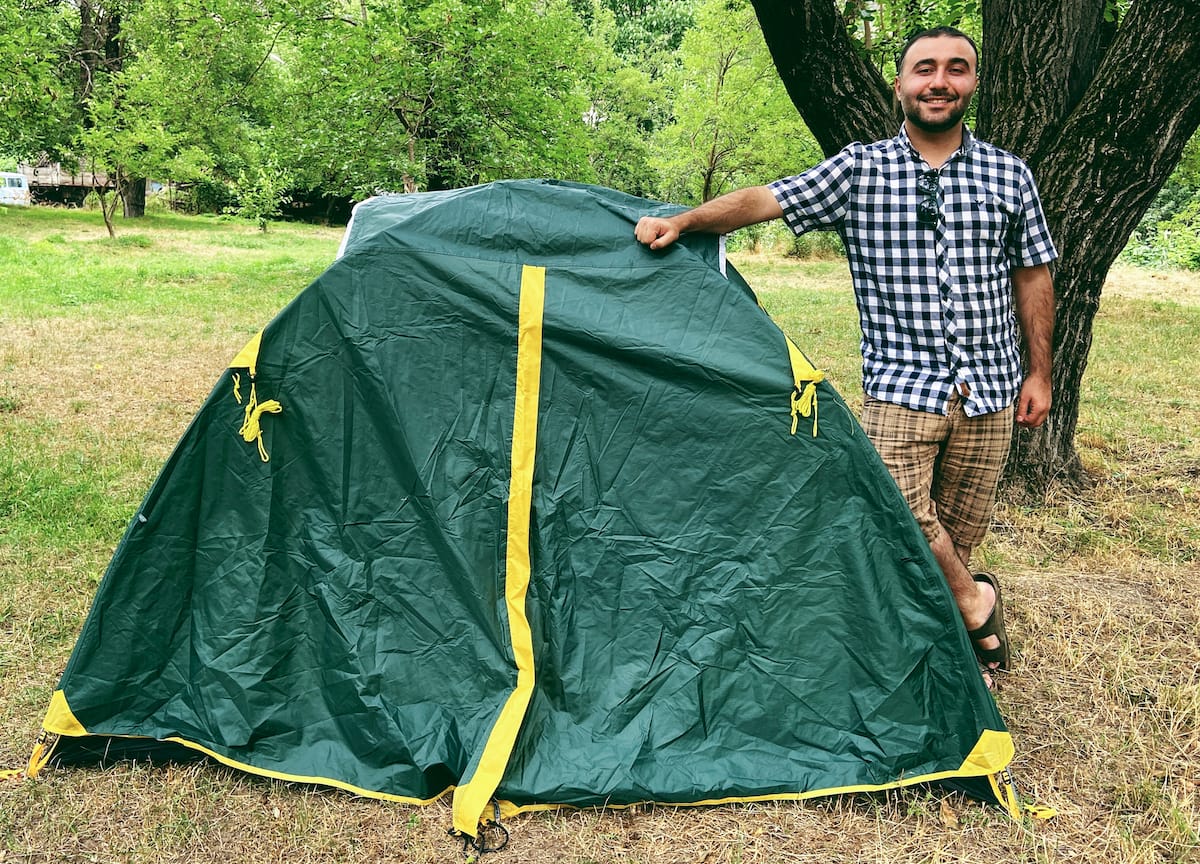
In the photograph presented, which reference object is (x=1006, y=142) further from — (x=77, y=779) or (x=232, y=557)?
(x=77, y=779)

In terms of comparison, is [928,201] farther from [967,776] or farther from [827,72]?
[827,72]

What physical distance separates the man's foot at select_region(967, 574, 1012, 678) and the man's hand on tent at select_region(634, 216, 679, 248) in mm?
1653

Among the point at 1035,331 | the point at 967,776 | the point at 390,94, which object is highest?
the point at 390,94

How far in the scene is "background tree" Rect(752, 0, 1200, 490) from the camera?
13.3ft

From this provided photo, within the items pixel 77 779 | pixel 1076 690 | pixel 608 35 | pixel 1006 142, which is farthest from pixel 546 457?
pixel 608 35

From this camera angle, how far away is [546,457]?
2.84m

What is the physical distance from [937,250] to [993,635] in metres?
1.35

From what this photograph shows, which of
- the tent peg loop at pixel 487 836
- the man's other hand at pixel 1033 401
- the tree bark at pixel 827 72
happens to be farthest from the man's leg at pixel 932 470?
the tree bark at pixel 827 72

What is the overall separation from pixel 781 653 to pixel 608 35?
111 ft

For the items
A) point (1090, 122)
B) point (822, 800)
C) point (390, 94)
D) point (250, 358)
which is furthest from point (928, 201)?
point (390, 94)

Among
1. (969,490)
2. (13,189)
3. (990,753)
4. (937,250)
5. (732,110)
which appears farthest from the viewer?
(13,189)

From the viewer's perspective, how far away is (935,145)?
284 cm

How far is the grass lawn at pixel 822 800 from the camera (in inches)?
101

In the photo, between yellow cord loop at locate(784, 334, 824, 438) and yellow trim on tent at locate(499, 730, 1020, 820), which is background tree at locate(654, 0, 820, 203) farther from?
yellow trim on tent at locate(499, 730, 1020, 820)
